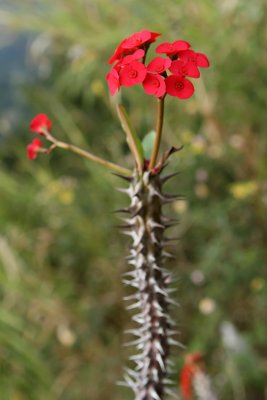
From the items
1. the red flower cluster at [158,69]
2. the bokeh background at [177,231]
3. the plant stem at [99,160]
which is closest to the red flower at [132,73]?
the red flower cluster at [158,69]

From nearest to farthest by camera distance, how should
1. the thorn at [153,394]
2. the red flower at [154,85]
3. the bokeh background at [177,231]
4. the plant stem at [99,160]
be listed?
the red flower at [154,85] < the plant stem at [99,160] < the thorn at [153,394] < the bokeh background at [177,231]

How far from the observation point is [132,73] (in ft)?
2.51

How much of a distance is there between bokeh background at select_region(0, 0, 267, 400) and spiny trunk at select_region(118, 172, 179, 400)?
3.56ft

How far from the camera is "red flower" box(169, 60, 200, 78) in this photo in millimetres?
771

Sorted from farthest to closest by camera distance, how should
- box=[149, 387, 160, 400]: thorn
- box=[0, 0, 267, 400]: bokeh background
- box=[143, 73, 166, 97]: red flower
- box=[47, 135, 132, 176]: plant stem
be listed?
box=[0, 0, 267, 400]: bokeh background → box=[149, 387, 160, 400]: thorn → box=[47, 135, 132, 176]: plant stem → box=[143, 73, 166, 97]: red flower

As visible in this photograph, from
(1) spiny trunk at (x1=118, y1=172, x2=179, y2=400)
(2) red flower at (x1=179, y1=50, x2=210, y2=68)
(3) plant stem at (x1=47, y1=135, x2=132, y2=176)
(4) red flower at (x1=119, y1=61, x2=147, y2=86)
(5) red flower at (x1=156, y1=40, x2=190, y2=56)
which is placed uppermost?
(5) red flower at (x1=156, y1=40, x2=190, y2=56)

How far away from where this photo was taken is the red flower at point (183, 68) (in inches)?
30.4

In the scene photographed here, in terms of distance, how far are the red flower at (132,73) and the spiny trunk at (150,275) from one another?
0.14 meters

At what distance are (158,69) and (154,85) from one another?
0.06ft

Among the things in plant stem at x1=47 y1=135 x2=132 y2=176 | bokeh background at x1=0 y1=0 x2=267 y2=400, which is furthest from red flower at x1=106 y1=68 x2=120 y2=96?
bokeh background at x1=0 y1=0 x2=267 y2=400

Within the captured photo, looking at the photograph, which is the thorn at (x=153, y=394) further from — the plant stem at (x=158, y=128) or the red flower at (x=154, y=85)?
the red flower at (x=154, y=85)

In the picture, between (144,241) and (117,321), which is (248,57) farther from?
(144,241)

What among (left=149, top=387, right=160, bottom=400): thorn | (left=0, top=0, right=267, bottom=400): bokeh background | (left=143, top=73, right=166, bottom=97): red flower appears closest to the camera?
(left=143, top=73, right=166, bottom=97): red flower

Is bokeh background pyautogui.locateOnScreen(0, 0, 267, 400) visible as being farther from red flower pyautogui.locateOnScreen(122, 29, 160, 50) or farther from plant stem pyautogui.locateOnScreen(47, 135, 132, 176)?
red flower pyautogui.locateOnScreen(122, 29, 160, 50)
